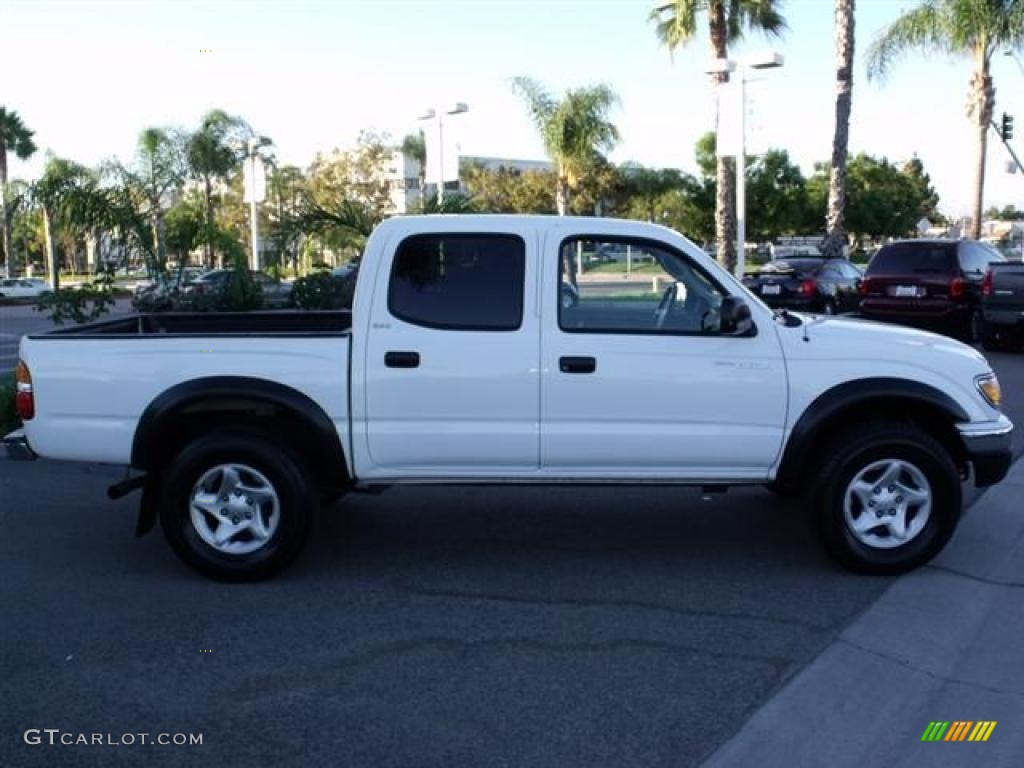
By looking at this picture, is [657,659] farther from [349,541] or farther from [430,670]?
[349,541]

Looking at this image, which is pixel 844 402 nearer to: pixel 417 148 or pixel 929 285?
pixel 929 285

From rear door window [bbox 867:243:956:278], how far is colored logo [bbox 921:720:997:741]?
14.2 m

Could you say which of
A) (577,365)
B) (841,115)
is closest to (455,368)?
(577,365)

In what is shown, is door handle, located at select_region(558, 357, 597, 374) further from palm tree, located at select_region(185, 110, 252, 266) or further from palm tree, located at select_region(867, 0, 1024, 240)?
palm tree, located at select_region(185, 110, 252, 266)

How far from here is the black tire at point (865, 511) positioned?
5.79 metres

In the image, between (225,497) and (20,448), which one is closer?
(225,497)

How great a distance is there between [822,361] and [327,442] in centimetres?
261

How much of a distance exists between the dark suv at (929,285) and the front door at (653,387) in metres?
12.4

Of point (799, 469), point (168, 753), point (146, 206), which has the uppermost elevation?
point (146, 206)

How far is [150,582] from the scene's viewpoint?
5879 mm

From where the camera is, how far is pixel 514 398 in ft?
18.6


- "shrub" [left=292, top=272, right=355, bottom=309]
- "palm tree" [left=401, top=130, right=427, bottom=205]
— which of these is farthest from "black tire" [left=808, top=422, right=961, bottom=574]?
"palm tree" [left=401, top=130, right=427, bottom=205]

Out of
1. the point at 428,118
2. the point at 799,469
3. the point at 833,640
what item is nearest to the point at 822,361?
the point at 799,469

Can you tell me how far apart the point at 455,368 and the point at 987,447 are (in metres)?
2.87
